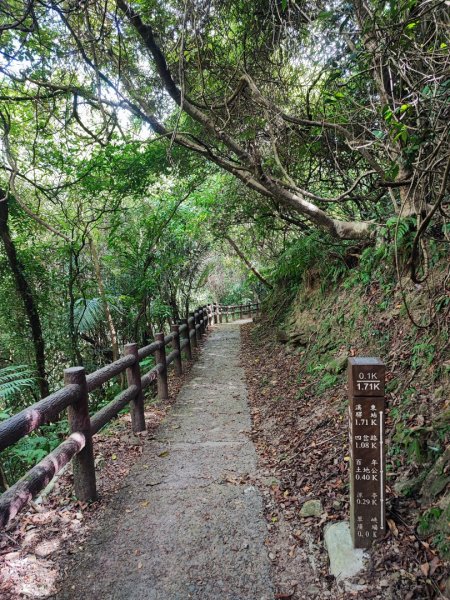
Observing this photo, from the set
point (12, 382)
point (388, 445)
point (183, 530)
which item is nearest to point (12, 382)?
point (12, 382)

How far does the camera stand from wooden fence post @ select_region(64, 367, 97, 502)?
2.96 metres

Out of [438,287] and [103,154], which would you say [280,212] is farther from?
[438,287]

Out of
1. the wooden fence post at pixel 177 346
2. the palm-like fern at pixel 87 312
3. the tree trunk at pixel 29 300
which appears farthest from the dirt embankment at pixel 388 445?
the palm-like fern at pixel 87 312

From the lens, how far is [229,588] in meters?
2.21

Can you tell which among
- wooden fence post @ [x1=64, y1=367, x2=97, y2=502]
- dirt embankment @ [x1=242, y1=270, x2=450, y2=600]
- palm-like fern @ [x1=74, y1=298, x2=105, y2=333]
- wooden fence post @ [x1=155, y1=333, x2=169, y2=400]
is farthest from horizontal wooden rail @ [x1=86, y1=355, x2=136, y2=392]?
palm-like fern @ [x1=74, y1=298, x2=105, y2=333]

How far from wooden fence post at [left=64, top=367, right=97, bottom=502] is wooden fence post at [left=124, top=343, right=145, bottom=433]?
50.3 inches

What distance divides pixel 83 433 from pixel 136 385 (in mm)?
1403

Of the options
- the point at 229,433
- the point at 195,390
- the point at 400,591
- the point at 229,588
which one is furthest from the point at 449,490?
the point at 195,390

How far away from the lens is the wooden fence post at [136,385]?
435 cm

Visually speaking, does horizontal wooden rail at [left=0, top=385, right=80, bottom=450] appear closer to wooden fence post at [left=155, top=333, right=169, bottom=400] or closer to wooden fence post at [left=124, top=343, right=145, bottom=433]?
wooden fence post at [left=124, top=343, right=145, bottom=433]

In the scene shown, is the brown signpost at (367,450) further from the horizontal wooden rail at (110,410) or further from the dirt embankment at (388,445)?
the horizontal wooden rail at (110,410)

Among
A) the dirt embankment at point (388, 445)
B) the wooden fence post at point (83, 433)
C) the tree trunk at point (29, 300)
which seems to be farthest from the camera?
the tree trunk at point (29, 300)

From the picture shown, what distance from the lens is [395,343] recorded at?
3.84 metres

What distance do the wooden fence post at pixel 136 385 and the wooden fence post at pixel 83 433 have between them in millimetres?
1278
